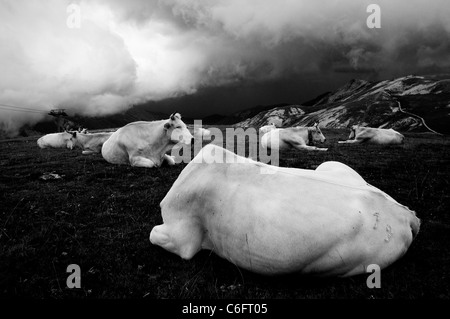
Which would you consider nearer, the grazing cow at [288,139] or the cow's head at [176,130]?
the cow's head at [176,130]

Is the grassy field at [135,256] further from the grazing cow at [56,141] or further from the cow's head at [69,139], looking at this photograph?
the grazing cow at [56,141]

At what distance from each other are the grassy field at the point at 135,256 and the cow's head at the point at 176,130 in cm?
393

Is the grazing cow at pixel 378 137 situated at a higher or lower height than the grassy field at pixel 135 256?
higher

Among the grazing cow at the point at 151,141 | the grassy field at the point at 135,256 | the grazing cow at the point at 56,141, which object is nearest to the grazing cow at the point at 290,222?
the grassy field at the point at 135,256

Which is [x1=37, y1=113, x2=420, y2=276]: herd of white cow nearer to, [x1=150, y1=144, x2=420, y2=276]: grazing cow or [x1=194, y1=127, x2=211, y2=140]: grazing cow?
[x1=150, y1=144, x2=420, y2=276]: grazing cow

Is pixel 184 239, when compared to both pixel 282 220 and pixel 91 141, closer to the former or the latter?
pixel 282 220

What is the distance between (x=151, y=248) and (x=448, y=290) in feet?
15.6

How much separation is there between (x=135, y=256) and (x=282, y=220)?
2.92 meters

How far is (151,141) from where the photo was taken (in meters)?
14.5

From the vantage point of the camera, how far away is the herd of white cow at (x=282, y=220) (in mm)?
4152

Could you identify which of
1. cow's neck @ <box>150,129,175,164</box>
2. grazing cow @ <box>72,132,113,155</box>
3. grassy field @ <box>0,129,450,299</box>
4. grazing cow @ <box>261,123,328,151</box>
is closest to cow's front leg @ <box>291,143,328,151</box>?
grazing cow @ <box>261,123,328,151</box>

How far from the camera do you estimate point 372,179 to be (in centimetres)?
1077

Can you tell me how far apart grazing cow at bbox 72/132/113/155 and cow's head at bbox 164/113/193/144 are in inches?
384
